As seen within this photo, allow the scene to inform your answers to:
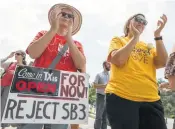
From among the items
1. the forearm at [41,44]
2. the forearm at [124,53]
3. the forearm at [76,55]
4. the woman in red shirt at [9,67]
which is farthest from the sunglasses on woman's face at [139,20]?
the woman in red shirt at [9,67]

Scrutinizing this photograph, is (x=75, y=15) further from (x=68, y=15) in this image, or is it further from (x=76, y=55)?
(x=76, y=55)

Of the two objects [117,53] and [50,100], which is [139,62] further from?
[50,100]

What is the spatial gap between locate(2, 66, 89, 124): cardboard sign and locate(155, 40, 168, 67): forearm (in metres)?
0.80

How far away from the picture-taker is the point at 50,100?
2.92 meters

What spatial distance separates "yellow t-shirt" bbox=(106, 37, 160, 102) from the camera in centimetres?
294

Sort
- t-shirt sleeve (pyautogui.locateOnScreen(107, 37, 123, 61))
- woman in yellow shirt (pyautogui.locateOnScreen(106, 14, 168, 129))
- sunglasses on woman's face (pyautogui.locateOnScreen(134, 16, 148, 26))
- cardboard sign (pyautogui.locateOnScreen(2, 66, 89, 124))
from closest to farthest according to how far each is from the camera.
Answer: cardboard sign (pyautogui.locateOnScreen(2, 66, 89, 124)), woman in yellow shirt (pyautogui.locateOnScreen(106, 14, 168, 129)), t-shirt sleeve (pyautogui.locateOnScreen(107, 37, 123, 61)), sunglasses on woman's face (pyautogui.locateOnScreen(134, 16, 148, 26))

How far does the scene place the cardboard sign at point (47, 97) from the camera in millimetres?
2791

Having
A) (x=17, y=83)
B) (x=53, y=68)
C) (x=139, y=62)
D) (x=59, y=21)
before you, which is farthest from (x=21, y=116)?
(x=139, y=62)

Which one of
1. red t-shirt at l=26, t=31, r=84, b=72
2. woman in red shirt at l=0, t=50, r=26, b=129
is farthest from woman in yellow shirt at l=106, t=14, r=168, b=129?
woman in red shirt at l=0, t=50, r=26, b=129

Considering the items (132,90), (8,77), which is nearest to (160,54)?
(132,90)

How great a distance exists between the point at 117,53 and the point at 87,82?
430 millimetres

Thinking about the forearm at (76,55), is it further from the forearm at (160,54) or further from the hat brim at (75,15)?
the forearm at (160,54)

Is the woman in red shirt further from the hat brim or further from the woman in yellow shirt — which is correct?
the woman in yellow shirt

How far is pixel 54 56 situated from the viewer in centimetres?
294
